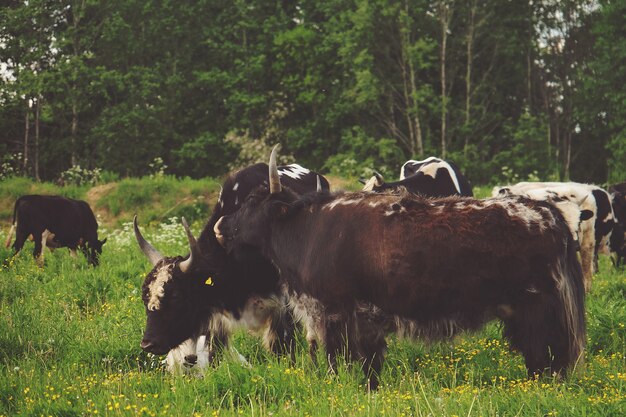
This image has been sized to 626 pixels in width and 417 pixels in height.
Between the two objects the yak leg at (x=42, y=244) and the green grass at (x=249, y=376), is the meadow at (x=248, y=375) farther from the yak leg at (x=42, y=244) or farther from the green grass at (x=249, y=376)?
the yak leg at (x=42, y=244)

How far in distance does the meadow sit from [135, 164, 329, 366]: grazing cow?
0.26m

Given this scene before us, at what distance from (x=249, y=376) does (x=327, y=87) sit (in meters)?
28.8

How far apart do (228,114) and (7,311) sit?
27.1 metres

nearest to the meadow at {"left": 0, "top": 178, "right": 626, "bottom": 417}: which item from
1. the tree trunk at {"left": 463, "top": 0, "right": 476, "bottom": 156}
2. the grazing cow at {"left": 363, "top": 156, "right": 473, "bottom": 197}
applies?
the grazing cow at {"left": 363, "top": 156, "right": 473, "bottom": 197}

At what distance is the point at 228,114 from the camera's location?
34625 millimetres

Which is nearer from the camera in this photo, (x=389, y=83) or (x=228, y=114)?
(x=389, y=83)

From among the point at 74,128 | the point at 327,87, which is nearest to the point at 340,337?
the point at 74,128

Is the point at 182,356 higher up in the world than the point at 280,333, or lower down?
lower down

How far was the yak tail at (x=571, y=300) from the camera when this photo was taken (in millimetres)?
5680

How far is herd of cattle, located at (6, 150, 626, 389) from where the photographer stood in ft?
18.6

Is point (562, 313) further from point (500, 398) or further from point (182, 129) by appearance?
point (182, 129)

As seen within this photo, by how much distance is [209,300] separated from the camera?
7.41 meters

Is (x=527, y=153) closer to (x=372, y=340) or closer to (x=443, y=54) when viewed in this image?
(x=443, y=54)

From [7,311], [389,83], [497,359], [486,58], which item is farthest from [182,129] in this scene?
[497,359]
